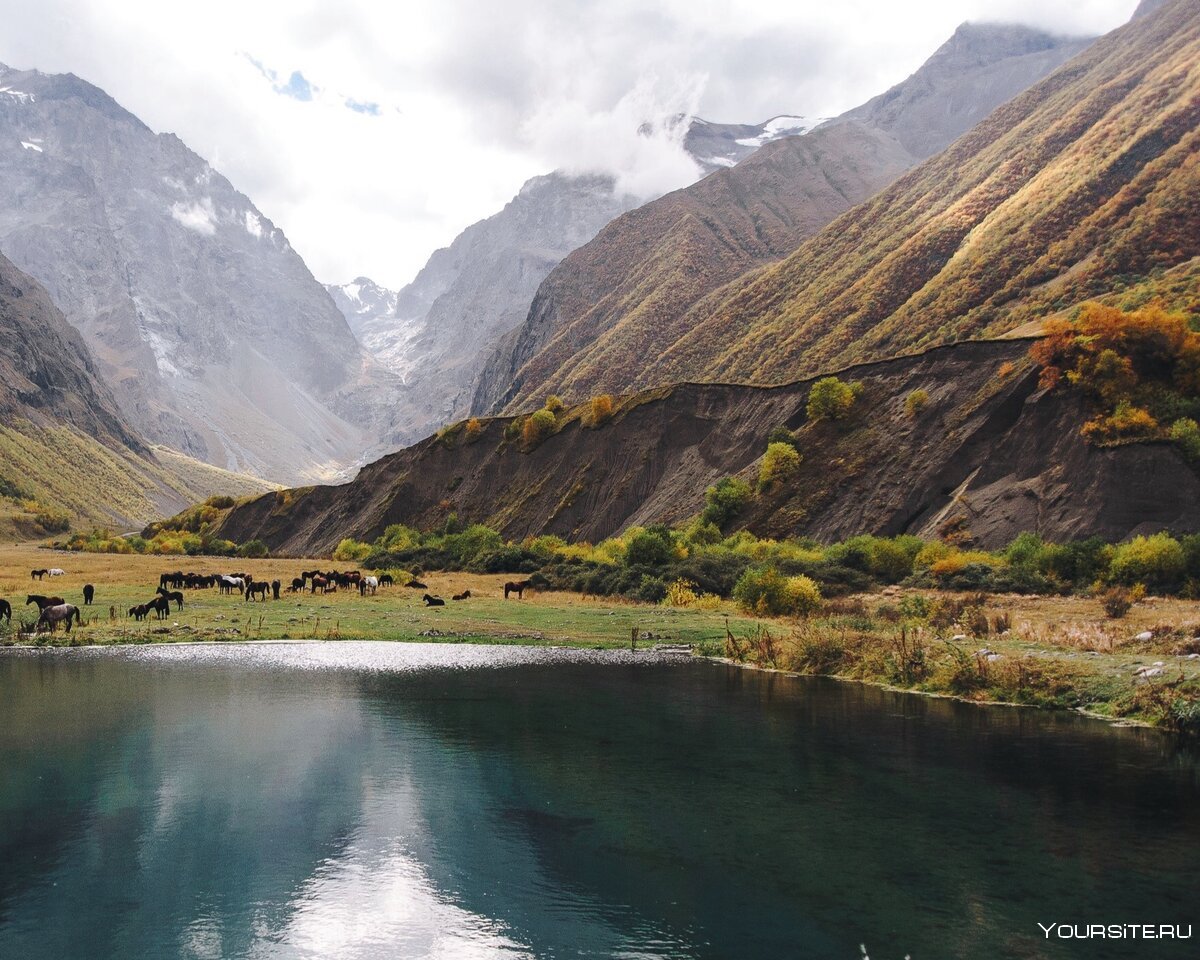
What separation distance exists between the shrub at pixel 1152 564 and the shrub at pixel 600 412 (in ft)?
187

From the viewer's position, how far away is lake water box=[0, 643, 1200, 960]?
13523 mm

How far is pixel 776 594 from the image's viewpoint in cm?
4881

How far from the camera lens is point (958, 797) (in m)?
19.5

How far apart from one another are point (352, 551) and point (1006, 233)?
3620 inches

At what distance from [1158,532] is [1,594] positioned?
67.1 metres

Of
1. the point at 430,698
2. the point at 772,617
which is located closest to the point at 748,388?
the point at 772,617

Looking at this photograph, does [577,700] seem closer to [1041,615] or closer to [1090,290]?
[1041,615]

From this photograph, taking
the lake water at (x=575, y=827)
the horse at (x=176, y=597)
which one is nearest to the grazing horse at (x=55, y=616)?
the horse at (x=176, y=597)

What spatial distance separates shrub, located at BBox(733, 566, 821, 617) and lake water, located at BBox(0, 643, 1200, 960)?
18.1m

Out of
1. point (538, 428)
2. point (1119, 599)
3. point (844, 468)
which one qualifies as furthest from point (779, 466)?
point (538, 428)

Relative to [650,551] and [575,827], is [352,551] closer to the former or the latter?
[650,551]

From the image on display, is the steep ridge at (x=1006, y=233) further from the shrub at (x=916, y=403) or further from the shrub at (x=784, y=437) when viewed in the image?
the shrub at (x=784, y=437)

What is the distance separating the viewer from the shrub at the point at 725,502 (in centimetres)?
7119

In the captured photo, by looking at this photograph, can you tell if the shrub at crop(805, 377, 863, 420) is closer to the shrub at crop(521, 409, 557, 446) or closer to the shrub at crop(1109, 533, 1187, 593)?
the shrub at crop(1109, 533, 1187, 593)
